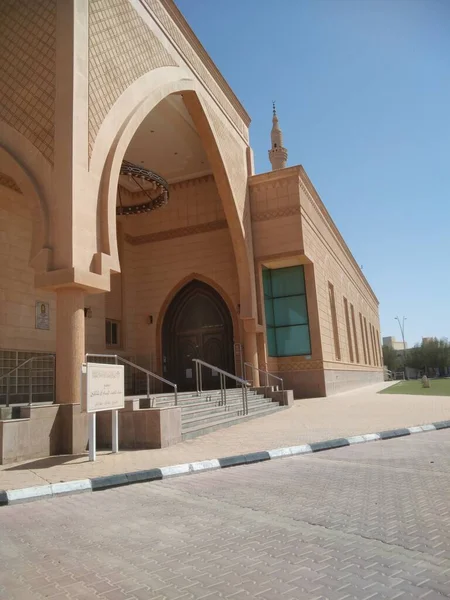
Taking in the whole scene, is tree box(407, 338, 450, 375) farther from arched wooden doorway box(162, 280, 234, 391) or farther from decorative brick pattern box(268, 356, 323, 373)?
arched wooden doorway box(162, 280, 234, 391)

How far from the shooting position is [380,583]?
105 inches

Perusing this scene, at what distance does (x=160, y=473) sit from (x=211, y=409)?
537 cm

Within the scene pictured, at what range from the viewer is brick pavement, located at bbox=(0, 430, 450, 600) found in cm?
268

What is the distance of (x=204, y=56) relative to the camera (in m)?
16.2

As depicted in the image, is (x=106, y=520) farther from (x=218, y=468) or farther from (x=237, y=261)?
(x=237, y=261)

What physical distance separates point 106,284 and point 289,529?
6.21m

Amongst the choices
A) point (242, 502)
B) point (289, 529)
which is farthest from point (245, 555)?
point (242, 502)

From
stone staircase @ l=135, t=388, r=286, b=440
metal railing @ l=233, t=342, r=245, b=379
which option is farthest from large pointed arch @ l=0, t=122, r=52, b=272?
metal railing @ l=233, t=342, r=245, b=379

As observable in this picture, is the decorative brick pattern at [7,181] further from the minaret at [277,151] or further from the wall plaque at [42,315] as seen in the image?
the minaret at [277,151]

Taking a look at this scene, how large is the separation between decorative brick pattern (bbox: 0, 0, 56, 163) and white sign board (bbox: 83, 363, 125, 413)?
435 centimetres

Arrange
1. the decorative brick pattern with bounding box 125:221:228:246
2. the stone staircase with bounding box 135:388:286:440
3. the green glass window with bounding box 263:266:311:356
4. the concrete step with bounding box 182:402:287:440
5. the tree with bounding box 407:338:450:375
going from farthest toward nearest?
1. the tree with bounding box 407:338:450:375
2. the decorative brick pattern with bounding box 125:221:228:246
3. the green glass window with bounding box 263:266:311:356
4. the stone staircase with bounding box 135:388:286:440
5. the concrete step with bounding box 182:402:287:440

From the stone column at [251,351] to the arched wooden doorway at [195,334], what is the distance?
6.17 feet

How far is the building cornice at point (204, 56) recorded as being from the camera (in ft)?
46.8

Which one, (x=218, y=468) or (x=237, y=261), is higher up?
(x=237, y=261)
